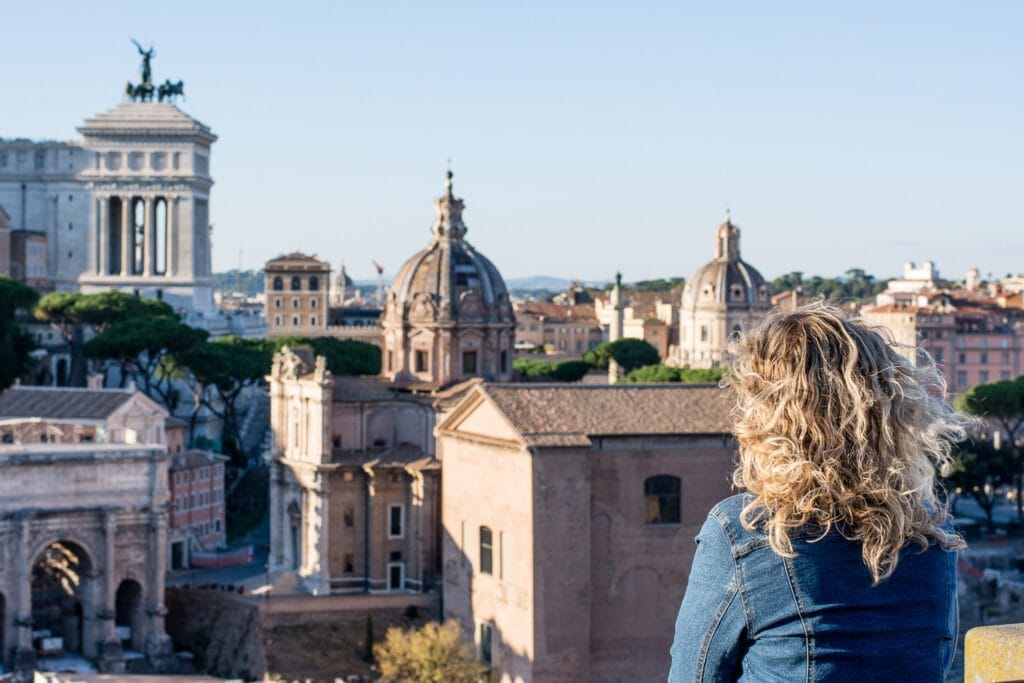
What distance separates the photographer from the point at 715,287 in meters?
71.8

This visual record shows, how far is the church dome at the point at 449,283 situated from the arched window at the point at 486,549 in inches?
318

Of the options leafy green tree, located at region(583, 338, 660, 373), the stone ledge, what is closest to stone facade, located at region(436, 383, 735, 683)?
the stone ledge

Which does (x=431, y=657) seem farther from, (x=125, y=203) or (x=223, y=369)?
(x=125, y=203)

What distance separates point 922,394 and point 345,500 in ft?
113

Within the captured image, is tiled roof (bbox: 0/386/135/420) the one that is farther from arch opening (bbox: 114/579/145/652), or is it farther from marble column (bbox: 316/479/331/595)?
marble column (bbox: 316/479/331/595)

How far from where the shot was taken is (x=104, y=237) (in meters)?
69.9

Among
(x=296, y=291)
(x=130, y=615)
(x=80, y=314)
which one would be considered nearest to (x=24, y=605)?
(x=130, y=615)

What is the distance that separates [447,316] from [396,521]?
5.04 m

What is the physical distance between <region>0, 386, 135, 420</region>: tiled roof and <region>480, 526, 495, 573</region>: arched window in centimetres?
1106

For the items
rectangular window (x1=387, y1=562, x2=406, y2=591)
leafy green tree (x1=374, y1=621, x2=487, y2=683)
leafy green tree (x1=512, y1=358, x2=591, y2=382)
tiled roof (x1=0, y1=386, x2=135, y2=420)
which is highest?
leafy green tree (x1=512, y1=358, x2=591, y2=382)

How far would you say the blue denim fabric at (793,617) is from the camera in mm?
3324

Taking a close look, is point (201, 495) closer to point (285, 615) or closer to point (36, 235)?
point (285, 615)

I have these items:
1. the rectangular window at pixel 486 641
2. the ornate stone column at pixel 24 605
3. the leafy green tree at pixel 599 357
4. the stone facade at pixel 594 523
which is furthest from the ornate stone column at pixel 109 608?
the leafy green tree at pixel 599 357

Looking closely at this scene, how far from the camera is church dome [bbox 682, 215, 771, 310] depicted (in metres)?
71.4
